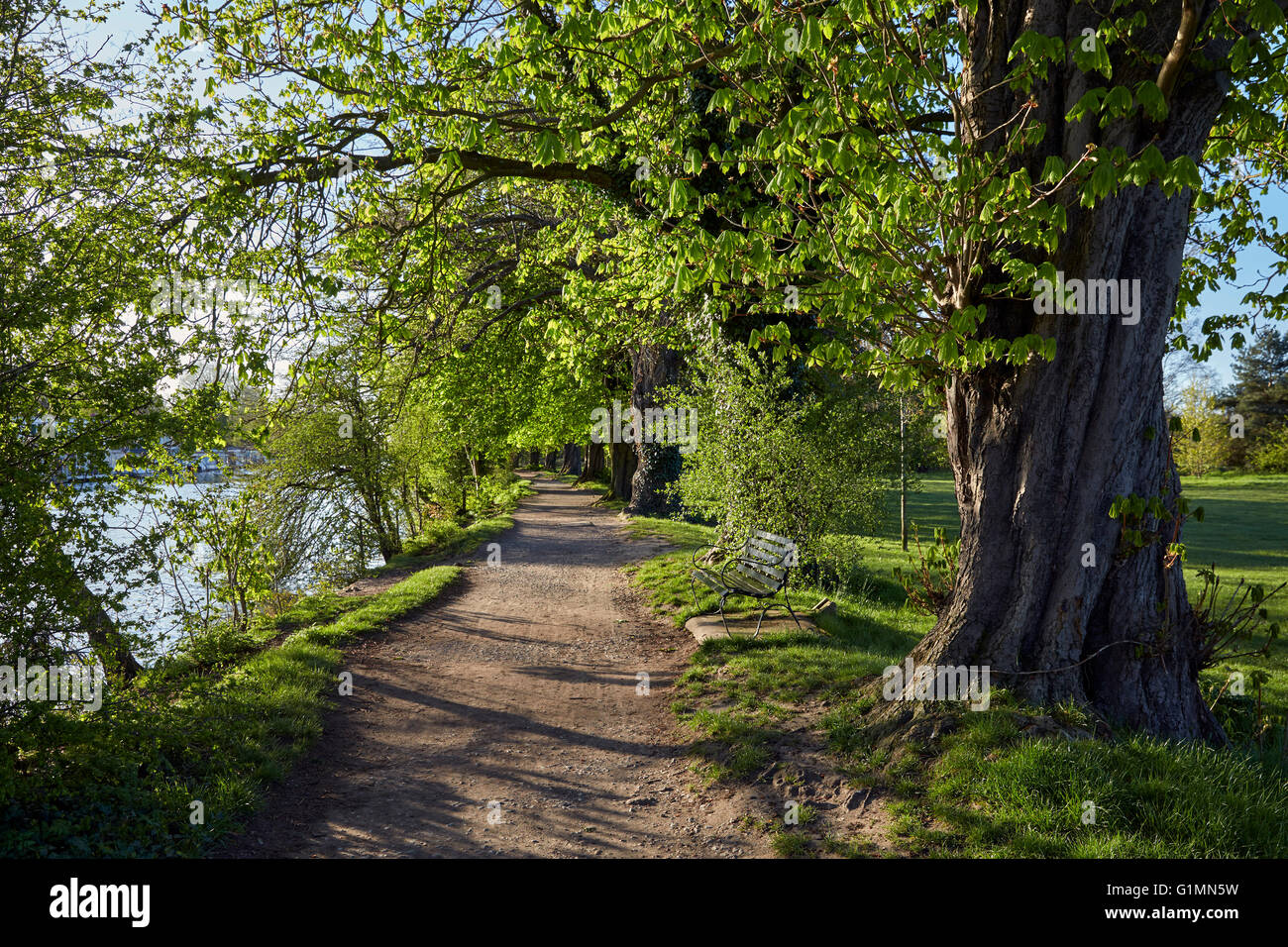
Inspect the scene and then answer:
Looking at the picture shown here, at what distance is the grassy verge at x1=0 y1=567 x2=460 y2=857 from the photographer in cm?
375

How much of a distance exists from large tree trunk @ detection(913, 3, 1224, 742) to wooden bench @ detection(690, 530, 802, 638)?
113 inches

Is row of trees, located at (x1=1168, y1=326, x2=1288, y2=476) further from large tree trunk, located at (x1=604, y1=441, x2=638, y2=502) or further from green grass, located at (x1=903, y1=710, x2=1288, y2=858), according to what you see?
green grass, located at (x1=903, y1=710, x2=1288, y2=858)

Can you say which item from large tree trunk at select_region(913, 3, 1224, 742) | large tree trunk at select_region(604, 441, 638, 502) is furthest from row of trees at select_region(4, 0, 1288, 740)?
large tree trunk at select_region(604, 441, 638, 502)

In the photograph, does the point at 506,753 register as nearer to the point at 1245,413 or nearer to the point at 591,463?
the point at 591,463

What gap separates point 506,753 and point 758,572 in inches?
153

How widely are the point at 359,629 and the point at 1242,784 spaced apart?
8.66 meters

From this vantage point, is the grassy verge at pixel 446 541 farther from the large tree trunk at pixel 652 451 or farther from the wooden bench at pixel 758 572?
the wooden bench at pixel 758 572

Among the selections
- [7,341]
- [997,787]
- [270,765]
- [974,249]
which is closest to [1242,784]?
[997,787]

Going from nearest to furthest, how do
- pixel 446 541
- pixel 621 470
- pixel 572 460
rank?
pixel 446 541, pixel 621 470, pixel 572 460

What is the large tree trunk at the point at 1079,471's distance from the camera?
469cm

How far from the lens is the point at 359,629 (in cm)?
888

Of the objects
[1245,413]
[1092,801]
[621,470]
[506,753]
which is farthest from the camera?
[1245,413]

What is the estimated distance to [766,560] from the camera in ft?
27.3

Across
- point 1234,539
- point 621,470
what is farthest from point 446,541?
point 1234,539
